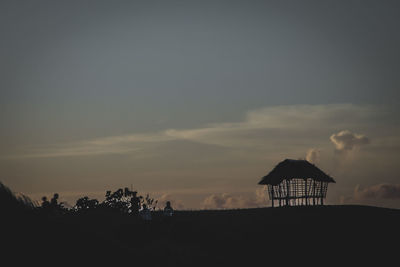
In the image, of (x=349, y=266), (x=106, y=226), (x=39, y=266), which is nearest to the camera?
(x=39, y=266)

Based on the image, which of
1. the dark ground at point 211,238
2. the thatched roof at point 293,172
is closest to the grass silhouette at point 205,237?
the dark ground at point 211,238

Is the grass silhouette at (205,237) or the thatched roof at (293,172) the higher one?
the thatched roof at (293,172)

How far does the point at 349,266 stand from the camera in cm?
2288

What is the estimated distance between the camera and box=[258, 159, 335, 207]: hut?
45.0 m

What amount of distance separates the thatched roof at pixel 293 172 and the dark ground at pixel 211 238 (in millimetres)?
5221

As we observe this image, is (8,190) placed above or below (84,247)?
above

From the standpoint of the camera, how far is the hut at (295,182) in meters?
45.0

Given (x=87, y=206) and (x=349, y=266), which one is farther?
(x=87, y=206)

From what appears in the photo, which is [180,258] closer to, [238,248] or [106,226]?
[238,248]

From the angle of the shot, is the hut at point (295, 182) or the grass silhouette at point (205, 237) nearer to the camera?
the grass silhouette at point (205, 237)

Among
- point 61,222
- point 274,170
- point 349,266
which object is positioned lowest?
point 349,266

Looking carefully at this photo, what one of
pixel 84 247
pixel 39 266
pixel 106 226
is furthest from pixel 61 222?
pixel 106 226

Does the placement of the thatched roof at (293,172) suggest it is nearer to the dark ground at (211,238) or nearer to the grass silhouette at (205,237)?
the grass silhouette at (205,237)

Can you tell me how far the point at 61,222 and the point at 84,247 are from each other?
77cm
